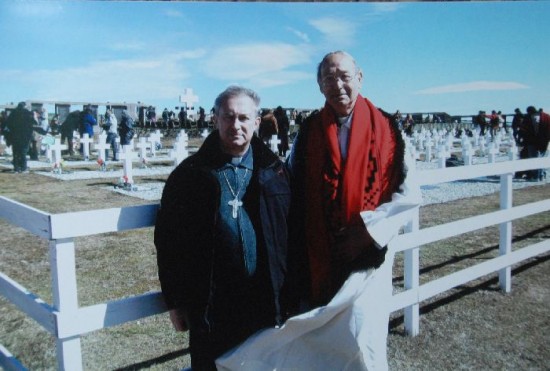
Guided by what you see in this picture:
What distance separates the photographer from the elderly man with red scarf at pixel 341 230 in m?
2.15

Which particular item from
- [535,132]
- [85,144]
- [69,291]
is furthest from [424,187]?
[85,144]

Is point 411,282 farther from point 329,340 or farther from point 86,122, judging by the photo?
point 86,122

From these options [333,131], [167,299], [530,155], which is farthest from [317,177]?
[530,155]

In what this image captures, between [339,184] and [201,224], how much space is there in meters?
0.64

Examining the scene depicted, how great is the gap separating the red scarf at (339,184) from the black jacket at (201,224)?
15 cm

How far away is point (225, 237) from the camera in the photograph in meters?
2.08

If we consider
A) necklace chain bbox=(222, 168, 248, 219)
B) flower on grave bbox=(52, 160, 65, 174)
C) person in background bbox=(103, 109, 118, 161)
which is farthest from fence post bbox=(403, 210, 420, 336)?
person in background bbox=(103, 109, 118, 161)

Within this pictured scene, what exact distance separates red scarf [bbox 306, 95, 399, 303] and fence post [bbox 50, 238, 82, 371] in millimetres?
1039

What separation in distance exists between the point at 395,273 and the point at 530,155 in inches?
377

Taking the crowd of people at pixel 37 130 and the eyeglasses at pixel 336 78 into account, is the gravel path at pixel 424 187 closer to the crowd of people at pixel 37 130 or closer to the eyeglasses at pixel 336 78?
the crowd of people at pixel 37 130

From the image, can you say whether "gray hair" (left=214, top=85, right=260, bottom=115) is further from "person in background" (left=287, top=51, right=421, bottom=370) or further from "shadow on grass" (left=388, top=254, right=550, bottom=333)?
"shadow on grass" (left=388, top=254, right=550, bottom=333)

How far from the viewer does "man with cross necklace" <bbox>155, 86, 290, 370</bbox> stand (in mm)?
2070

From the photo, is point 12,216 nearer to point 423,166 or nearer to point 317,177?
point 317,177

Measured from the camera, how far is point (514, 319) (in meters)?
4.10
